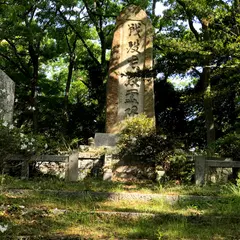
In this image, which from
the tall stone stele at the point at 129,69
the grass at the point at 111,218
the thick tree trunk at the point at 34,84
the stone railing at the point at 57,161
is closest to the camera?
the grass at the point at 111,218

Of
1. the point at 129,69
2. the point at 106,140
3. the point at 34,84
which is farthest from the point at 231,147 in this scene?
the point at 34,84

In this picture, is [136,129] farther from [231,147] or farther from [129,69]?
[129,69]

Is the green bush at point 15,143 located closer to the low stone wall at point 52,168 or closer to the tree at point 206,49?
the low stone wall at point 52,168

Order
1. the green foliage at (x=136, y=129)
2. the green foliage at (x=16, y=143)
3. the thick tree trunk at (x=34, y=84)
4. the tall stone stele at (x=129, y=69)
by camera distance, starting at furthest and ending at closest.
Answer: the thick tree trunk at (x=34, y=84), the tall stone stele at (x=129, y=69), the green foliage at (x=136, y=129), the green foliage at (x=16, y=143)

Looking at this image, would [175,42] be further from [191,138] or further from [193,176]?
[191,138]

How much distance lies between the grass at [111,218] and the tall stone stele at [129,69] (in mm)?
5179

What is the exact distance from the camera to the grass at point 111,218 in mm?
3814

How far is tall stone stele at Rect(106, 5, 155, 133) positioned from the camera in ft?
35.4

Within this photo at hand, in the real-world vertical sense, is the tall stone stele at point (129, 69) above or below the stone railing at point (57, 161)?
above

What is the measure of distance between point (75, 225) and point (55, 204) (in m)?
1.04

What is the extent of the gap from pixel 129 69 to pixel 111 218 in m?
7.12

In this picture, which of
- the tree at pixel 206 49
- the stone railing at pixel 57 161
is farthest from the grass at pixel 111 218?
the tree at pixel 206 49

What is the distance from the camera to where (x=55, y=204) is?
5.10 meters

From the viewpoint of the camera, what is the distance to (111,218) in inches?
174
